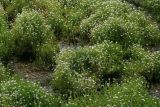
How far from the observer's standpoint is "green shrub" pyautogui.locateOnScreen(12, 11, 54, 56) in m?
16.7

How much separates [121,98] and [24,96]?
2.71 m

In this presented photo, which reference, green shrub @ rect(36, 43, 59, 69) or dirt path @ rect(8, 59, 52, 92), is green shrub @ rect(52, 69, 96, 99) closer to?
dirt path @ rect(8, 59, 52, 92)

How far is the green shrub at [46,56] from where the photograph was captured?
16234 millimetres

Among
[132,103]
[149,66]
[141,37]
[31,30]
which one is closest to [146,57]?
[149,66]

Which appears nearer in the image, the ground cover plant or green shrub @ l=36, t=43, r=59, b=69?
the ground cover plant

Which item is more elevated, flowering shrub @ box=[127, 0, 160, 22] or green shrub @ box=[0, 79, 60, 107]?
flowering shrub @ box=[127, 0, 160, 22]

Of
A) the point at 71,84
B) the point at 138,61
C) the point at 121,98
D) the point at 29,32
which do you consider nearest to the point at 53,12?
the point at 29,32

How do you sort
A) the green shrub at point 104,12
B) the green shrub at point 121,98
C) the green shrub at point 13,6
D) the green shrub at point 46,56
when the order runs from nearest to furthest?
the green shrub at point 121,98
the green shrub at point 46,56
the green shrub at point 104,12
the green shrub at point 13,6

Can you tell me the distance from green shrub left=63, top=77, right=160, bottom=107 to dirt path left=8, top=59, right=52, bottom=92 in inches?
70.6

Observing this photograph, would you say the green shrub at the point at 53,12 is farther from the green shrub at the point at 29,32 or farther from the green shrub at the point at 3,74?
the green shrub at the point at 3,74

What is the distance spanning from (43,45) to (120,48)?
2.71 meters

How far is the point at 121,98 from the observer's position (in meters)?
13.3

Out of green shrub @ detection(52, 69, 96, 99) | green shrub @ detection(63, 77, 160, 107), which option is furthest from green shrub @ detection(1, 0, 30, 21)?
green shrub @ detection(63, 77, 160, 107)

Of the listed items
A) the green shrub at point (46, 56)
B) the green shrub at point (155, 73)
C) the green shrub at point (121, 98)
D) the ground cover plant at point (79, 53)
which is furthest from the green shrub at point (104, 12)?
the green shrub at point (121, 98)
